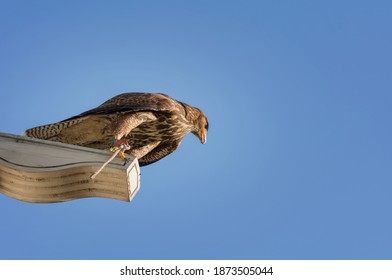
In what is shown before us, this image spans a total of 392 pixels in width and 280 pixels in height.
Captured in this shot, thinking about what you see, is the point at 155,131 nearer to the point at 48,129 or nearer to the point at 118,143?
the point at 118,143

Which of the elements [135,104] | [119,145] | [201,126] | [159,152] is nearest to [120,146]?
[119,145]

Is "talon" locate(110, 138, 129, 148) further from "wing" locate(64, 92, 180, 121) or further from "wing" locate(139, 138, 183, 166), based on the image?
"wing" locate(139, 138, 183, 166)

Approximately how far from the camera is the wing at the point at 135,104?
7.82 meters

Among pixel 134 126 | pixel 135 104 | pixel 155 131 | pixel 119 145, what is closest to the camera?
pixel 119 145

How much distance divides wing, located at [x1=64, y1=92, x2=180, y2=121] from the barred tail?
0.10 metres

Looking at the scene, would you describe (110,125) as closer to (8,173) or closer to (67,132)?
(67,132)

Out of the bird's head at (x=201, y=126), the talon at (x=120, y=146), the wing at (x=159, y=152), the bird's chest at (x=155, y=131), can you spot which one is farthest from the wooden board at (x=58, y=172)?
the bird's head at (x=201, y=126)

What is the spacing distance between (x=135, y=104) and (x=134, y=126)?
31 centimetres

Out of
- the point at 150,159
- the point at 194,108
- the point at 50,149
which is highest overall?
the point at 194,108

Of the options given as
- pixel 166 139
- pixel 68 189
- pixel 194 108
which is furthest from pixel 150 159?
pixel 68 189

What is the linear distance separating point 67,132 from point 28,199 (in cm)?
109

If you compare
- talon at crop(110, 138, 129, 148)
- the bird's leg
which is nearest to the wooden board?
the bird's leg

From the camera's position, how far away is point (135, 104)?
7.91 metres

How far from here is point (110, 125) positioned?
7801 millimetres
